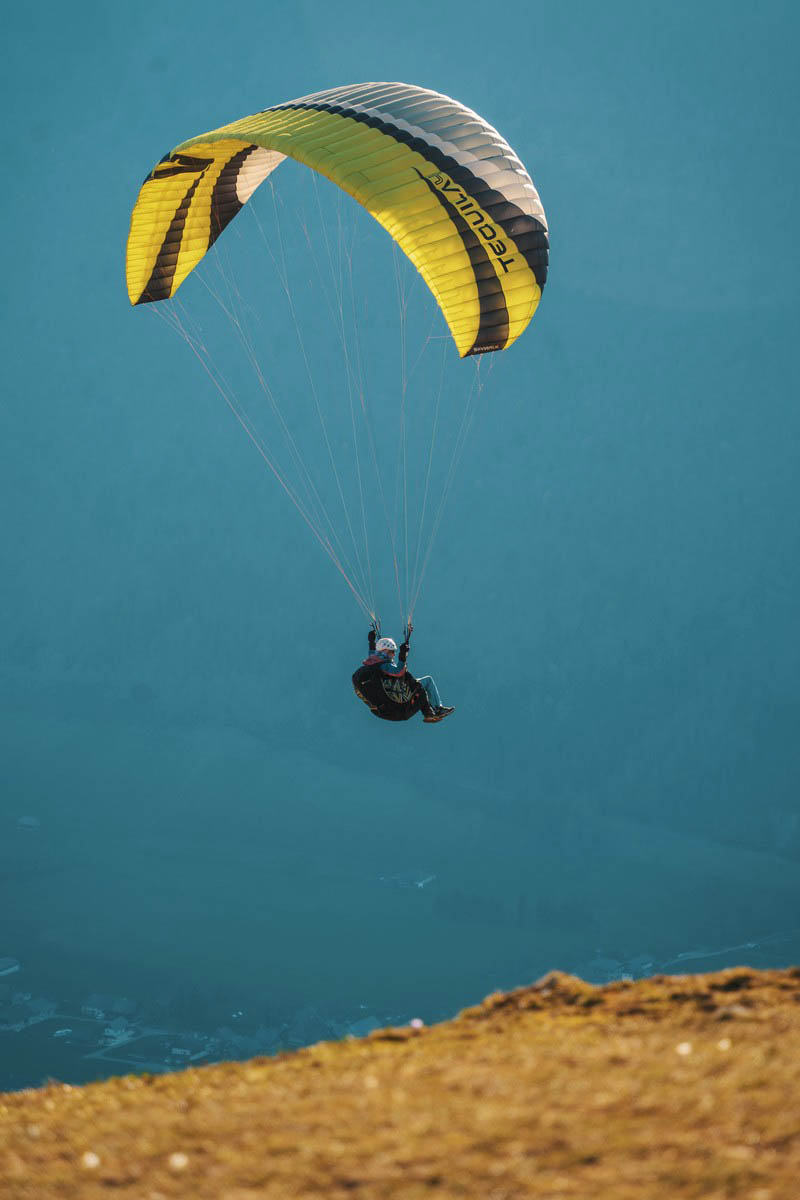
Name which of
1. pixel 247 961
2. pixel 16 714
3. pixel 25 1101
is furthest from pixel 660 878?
pixel 25 1101

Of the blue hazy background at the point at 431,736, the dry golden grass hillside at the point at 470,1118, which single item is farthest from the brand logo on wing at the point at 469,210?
the blue hazy background at the point at 431,736

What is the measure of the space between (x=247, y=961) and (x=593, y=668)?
74573mm

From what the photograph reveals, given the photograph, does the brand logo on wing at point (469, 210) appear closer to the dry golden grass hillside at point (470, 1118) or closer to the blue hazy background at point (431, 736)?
the dry golden grass hillside at point (470, 1118)

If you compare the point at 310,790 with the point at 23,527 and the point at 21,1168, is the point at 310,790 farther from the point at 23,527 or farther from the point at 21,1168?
the point at 21,1168

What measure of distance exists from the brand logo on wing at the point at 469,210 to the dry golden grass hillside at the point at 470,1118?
9765mm

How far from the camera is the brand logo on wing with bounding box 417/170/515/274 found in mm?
13992

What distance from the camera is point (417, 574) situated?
487ft

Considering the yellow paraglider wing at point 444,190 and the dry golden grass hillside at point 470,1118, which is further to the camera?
the yellow paraglider wing at point 444,190

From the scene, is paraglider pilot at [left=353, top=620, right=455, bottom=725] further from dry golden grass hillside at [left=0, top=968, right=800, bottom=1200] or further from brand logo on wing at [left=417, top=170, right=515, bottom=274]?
dry golden grass hillside at [left=0, top=968, right=800, bottom=1200]

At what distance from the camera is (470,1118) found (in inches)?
253

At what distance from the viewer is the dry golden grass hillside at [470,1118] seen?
5.68m

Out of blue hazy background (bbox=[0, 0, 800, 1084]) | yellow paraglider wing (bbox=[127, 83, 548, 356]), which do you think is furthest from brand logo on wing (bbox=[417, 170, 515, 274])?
blue hazy background (bbox=[0, 0, 800, 1084])

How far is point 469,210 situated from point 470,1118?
11406 mm

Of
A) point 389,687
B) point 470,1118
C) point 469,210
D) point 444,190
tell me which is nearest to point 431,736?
point 389,687
